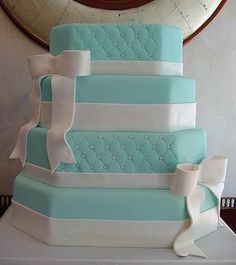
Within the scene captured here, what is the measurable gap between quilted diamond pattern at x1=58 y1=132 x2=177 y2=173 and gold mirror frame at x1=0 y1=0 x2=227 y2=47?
2.11 feet

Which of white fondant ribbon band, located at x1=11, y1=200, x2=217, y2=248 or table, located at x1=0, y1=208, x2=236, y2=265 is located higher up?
white fondant ribbon band, located at x1=11, y1=200, x2=217, y2=248

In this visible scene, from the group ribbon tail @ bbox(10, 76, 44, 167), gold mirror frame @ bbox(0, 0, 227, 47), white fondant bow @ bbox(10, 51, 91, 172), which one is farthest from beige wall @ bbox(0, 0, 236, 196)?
white fondant bow @ bbox(10, 51, 91, 172)

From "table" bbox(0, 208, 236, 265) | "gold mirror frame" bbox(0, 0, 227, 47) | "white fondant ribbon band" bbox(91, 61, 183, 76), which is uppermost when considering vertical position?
"gold mirror frame" bbox(0, 0, 227, 47)

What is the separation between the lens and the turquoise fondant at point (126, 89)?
90cm

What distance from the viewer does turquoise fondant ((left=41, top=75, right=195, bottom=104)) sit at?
898mm

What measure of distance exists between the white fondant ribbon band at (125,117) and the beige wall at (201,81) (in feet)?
1.99

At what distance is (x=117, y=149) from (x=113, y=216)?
0.55 ft

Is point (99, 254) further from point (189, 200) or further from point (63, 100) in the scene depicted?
point (63, 100)

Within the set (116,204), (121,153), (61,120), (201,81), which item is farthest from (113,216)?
(201,81)

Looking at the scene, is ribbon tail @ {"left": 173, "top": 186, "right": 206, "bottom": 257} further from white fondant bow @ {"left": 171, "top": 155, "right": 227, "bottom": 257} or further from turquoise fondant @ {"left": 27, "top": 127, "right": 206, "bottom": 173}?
turquoise fondant @ {"left": 27, "top": 127, "right": 206, "bottom": 173}

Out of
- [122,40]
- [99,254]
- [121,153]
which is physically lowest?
[99,254]

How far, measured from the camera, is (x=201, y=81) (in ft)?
4.85

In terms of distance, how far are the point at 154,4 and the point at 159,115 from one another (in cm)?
65

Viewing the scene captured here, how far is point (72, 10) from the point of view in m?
1.36
